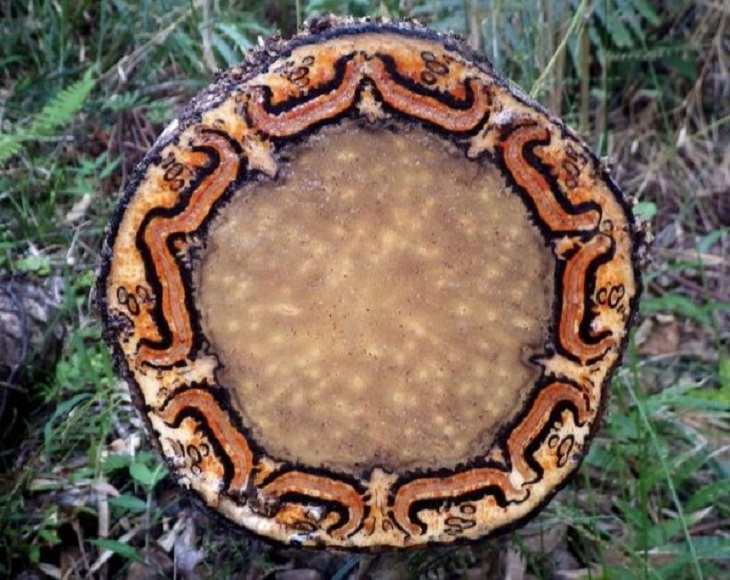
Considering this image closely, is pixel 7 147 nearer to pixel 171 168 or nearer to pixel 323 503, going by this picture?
pixel 171 168

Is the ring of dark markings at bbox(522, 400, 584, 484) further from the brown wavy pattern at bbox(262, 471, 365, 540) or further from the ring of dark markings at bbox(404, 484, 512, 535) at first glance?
the brown wavy pattern at bbox(262, 471, 365, 540)

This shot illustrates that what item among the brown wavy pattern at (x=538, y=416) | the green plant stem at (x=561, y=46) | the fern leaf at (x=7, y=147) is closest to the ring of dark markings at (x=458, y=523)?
the brown wavy pattern at (x=538, y=416)

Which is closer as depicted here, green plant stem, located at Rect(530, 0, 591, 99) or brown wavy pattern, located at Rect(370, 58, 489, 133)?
brown wavy pattern, located at Rect(370, 58, 489, 133)

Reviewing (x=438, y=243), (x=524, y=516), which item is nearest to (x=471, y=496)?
(x=524, y=516)

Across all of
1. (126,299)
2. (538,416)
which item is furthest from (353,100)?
(538,416)

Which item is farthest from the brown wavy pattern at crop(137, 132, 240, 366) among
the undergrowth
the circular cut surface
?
the undergrowth

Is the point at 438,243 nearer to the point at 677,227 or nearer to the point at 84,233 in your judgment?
the point at 84,233

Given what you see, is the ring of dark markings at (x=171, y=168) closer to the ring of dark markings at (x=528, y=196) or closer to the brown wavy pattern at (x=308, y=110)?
the brown wavy pattern at (x=308, y=110)
